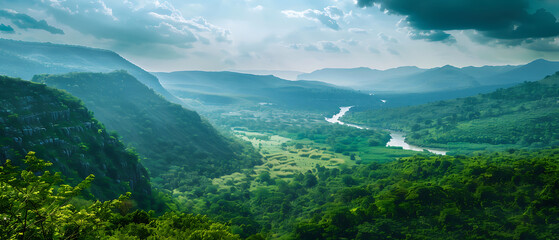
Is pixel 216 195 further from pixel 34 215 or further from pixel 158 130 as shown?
pixel 34 215

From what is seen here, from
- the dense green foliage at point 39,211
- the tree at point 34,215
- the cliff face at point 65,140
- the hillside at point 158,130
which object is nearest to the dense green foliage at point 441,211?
the cliff face at point 65,140

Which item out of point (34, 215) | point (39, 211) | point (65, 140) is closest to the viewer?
point (39, 211)

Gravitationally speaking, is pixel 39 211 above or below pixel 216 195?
above

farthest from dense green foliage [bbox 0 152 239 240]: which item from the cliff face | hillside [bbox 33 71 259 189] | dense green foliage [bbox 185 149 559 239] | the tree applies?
hillside [bbox 33 71 259 189]

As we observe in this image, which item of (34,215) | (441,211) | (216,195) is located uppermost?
(34,215)

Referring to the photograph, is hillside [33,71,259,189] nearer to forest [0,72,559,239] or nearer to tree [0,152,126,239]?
forest [0,72,559,239]

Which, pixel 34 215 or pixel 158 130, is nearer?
pixel 34 215

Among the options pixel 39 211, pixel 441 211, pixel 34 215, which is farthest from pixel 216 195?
pixel 39 211
